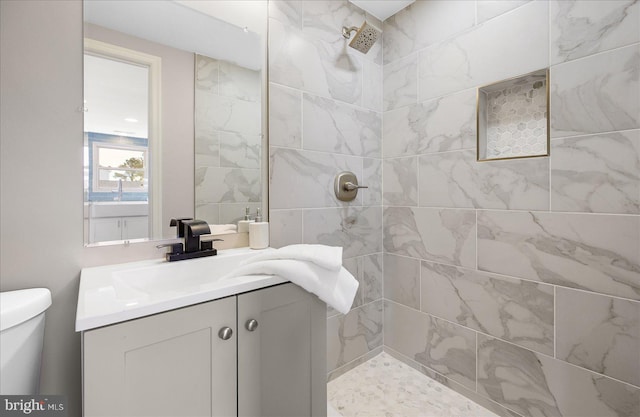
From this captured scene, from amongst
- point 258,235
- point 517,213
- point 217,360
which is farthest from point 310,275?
point 517,213

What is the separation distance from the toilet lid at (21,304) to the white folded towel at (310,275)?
53cm

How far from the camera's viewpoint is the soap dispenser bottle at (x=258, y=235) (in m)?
1.32

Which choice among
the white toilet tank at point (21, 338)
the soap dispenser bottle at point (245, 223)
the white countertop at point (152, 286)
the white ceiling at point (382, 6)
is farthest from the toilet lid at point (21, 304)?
the white ceiling at point (382, 6)

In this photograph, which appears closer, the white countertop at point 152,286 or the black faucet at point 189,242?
the white countertop at point 152,286

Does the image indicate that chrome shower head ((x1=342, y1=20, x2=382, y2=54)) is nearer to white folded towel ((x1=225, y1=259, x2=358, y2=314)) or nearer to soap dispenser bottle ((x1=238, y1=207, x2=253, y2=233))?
soap dispenser bottle ((x1=238, y1=207, x2=253, y2=233))

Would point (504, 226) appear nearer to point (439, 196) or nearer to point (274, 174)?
point (439, 196)

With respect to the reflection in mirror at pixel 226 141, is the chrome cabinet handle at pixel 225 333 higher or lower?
lower

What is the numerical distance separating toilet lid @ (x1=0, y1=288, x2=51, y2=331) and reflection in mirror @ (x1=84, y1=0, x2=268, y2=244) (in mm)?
225

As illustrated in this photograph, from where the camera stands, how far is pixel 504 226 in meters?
1.37

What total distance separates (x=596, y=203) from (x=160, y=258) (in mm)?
1723

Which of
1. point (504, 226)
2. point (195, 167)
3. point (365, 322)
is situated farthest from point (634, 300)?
point (195, 167)

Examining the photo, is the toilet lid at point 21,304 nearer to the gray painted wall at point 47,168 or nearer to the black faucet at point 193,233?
the gray painted wall at point 47,168

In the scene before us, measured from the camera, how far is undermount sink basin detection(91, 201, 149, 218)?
1042mm

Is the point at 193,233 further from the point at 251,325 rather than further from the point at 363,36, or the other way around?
the point at 363,36
